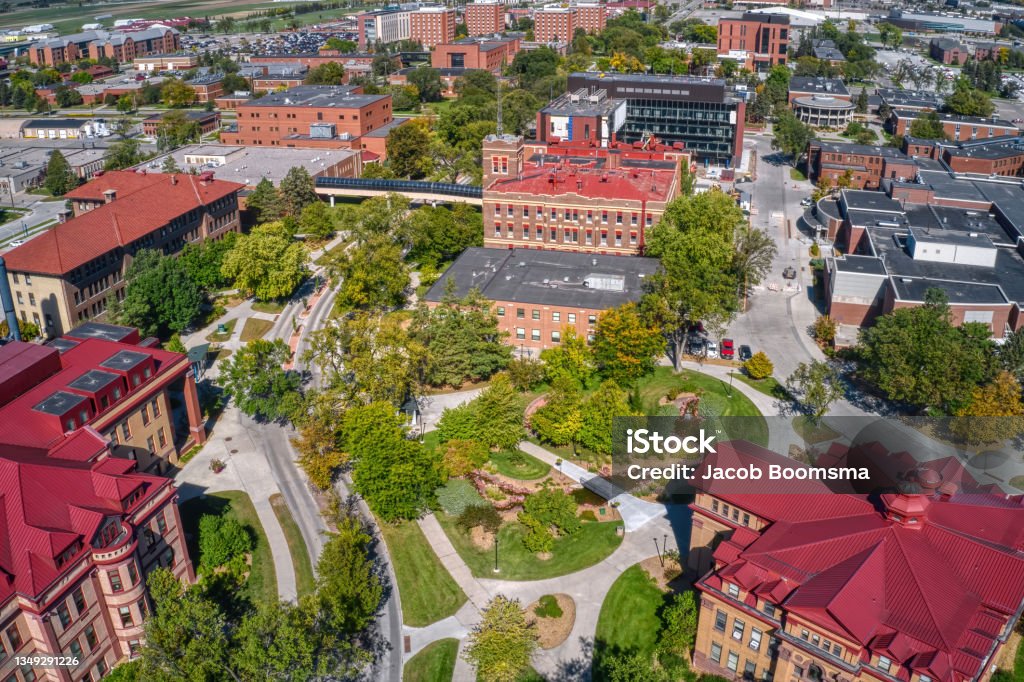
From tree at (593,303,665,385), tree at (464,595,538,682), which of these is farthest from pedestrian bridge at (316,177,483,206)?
tree at (464,595,538,682)

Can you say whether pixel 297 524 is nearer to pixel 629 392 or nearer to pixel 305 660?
pixel 305 660

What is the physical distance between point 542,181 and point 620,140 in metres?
71.0

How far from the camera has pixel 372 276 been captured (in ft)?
333

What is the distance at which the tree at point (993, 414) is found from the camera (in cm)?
7294

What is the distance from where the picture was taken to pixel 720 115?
171750 millimetres

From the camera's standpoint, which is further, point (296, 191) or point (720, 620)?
point (296, 191)

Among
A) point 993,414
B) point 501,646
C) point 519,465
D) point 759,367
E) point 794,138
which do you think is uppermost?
point 794,138

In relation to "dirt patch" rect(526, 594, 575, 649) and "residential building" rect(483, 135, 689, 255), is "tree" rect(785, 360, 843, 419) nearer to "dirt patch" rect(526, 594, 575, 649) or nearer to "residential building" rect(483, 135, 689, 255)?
"dirt patch" rect(526, 594, 575, 649)

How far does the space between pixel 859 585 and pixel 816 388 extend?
34616 mm

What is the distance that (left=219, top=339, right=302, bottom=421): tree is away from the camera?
257ft

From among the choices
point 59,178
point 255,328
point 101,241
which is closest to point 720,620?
point 255,328

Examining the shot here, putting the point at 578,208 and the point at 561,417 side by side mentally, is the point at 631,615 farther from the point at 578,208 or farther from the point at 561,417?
the point at 578,208

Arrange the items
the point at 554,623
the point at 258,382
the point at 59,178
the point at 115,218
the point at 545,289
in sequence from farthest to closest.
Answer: the point at 59,178, the point at 115,218, the point at 545,289, the point at 258,382, the point at 554,623

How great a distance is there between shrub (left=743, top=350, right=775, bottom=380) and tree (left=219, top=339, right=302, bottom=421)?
4753 cm
